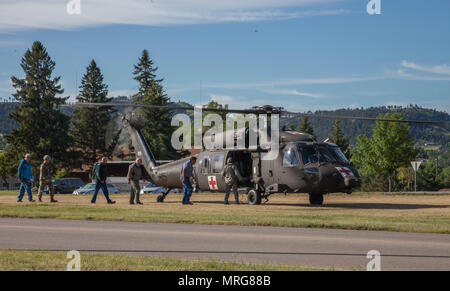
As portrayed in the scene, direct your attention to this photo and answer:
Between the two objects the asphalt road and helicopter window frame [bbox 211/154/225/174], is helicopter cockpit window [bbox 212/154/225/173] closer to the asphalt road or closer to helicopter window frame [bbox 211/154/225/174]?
helicopter window frame [bbox 211/154/225/174]

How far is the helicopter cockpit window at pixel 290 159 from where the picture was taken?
78.3ft

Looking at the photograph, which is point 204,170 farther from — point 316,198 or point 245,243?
point 245,243

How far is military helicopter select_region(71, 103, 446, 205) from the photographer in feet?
75.6

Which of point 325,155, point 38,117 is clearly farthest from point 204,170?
point 38,117

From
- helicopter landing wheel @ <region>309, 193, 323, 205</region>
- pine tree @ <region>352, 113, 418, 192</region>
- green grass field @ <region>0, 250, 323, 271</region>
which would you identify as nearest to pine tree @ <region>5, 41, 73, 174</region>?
pine tree @ <region>352, 113, 418, 192</region>

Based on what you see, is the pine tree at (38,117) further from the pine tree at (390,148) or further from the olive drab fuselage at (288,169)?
the olive drab fuselage at (288,169)

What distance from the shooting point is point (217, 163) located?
2653cm

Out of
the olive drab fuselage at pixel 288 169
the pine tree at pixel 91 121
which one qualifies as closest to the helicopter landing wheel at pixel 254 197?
the olive drab fuselage at pixel 288 169

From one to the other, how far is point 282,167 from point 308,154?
1248mm

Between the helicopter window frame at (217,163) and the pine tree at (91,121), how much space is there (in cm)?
6205

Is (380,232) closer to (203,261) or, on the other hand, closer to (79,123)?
(203,261)

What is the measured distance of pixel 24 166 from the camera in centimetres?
2634
